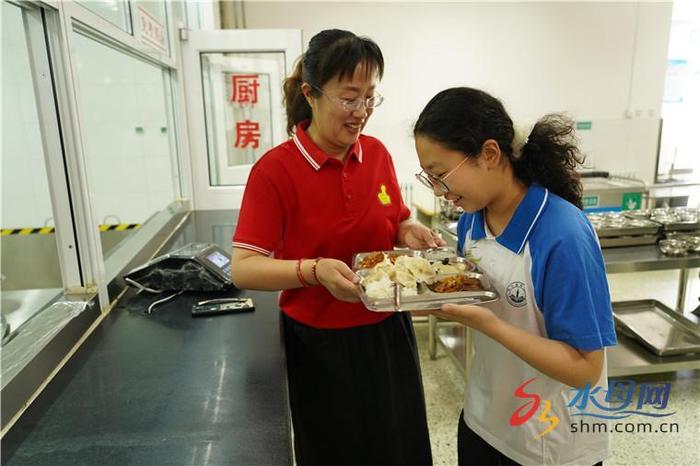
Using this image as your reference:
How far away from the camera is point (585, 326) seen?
84 centimetres

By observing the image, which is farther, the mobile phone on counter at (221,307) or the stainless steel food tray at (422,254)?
the mobile phone on counter at (221,307)

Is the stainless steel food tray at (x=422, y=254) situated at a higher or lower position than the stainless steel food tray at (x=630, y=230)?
higher

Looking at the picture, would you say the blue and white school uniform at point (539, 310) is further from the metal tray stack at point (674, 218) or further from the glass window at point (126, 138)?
the glass window at point (126, 138)

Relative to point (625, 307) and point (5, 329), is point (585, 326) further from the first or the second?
point (625, 307)

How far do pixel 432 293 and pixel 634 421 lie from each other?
1.74 metres

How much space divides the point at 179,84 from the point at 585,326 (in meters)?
2.66

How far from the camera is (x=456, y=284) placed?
109cm

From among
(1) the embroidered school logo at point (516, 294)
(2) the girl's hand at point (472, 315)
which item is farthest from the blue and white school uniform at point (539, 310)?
(2) the girl's hand at point (472, 315)

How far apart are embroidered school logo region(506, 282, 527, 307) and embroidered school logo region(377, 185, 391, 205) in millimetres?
440

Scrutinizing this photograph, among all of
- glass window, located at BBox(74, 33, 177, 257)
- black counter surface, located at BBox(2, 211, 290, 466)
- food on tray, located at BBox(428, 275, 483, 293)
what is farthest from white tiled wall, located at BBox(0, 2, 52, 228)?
food on tray, located at BBox(428, 275, 483, 293)

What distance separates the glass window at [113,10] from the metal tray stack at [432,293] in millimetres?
1135

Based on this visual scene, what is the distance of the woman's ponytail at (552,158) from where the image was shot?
99 centimetres

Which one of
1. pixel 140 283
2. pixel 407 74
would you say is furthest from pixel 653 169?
pixel 140 283

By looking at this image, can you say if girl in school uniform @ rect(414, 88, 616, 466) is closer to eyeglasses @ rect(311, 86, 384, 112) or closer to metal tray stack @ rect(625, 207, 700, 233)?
eyeglasses @ rect(311, 86, 384, 112)
